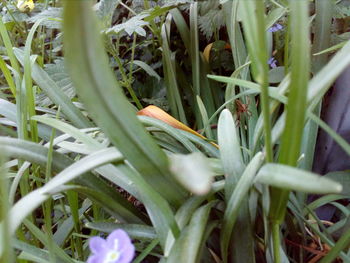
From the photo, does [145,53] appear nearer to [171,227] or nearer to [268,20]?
[268,20]

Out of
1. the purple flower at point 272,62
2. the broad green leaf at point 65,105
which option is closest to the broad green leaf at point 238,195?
the broad green leaf at point 65,105

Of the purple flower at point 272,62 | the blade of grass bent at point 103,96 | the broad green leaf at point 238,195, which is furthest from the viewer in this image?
the purple flower at point 272,62

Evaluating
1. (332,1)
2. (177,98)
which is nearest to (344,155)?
(332,1)

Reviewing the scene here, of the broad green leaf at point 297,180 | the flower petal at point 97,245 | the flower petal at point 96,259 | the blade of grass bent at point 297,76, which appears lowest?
the flower petal at point 96,259

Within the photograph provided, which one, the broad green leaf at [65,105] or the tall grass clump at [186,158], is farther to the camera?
the broad green leaf at [65,105]

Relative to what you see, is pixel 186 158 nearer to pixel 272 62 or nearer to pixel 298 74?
pixel 298 74

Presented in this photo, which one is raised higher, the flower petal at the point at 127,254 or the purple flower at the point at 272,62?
the purple flower at the point at 272,62

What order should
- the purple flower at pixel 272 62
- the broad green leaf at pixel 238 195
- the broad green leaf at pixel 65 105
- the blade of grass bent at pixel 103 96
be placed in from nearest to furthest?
the blade of grass bent at pixel 103 96
the broad green leaf at pixel 238 195
the broad green leaf at pixel 65 105
the purple flower at pixel 272 62

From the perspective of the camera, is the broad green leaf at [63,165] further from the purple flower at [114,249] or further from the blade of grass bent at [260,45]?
the blade of grass bent at [260,45]

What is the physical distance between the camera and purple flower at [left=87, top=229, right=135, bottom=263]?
411mm

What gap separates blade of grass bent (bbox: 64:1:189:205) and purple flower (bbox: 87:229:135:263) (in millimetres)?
75

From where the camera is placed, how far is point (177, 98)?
0.99m

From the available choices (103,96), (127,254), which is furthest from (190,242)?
(103,96)

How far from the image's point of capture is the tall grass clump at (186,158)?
0.38 metres
